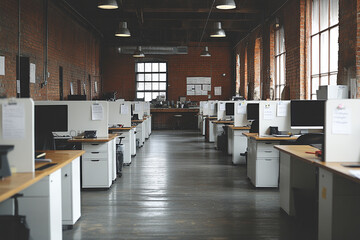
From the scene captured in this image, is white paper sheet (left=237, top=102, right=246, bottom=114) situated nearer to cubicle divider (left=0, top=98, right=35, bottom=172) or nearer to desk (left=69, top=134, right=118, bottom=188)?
desk (left=69, top=134, right=118, bottom=188)

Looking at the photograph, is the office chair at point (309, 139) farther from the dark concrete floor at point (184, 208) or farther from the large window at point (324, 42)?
the large window at point (324, 42)

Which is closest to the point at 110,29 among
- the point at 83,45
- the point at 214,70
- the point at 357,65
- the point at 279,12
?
the point at 83,45

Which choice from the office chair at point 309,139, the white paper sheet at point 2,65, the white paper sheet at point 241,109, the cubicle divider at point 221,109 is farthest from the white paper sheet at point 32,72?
the office chair at point 309,139

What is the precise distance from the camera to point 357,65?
5887mm

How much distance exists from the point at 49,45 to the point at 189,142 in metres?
4.68

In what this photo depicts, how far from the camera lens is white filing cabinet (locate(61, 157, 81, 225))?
3.64 metres

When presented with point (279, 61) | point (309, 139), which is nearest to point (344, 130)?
point (309, 139)

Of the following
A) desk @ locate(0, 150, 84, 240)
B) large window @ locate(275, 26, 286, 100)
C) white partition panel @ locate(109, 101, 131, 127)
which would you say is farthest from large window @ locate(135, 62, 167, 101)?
desk @ locate(0, 150, 84, 240)

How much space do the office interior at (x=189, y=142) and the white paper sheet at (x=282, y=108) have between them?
0.05 m

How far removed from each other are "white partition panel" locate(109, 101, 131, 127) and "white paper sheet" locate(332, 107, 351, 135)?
186 inches

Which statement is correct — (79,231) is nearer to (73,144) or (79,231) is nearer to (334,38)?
(73,144)

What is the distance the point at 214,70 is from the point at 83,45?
6.77 meters

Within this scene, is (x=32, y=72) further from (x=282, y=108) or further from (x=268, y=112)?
(x=282, y=108)

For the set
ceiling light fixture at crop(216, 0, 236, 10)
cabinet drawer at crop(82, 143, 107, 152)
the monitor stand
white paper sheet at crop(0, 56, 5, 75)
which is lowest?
cabinet drawer at crop(82, 143, 107, 152)
